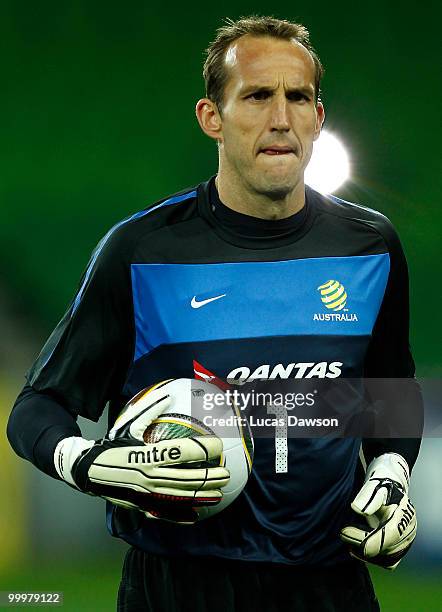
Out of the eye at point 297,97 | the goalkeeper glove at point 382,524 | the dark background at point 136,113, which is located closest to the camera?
the goalkeeper glove at point 382,524

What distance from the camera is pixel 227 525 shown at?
6.35ft

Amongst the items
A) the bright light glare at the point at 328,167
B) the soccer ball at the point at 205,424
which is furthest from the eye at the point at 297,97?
the bright light glare at the point at 328,167

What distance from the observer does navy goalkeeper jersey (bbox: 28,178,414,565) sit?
1958 millimetres

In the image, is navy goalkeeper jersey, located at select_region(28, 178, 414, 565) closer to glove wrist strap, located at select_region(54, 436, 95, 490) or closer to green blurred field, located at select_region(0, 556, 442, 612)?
glove wrist strap, located at select_region(54, 436, 95, 490)

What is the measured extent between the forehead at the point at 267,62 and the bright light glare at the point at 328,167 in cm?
214

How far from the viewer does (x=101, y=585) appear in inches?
157

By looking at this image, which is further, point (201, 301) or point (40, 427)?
point (201, 301)

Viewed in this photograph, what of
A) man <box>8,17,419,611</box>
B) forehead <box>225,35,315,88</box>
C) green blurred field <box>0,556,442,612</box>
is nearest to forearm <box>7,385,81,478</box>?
man <box>8,17,419,611</box>

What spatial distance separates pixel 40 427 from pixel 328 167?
8.98 ft

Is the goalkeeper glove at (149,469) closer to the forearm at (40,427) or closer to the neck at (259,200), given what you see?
the forearm at (40,427)

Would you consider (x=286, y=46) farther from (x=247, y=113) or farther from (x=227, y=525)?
(x=227, y=525)

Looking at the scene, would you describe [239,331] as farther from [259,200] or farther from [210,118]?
[210,118]

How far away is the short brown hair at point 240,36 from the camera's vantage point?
213 cm

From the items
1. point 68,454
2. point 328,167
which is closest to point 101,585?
point 328,167
